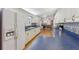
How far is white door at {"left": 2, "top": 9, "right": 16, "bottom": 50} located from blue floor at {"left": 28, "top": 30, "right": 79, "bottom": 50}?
0.38m

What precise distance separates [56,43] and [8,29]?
3.04 feet

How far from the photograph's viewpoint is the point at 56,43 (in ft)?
7.86

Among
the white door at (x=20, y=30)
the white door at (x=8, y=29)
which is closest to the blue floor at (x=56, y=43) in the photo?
the white door at (x=20, y=30)

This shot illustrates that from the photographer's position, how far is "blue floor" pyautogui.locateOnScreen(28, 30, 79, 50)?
2.38m

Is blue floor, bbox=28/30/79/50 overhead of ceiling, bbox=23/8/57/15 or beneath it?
beneath

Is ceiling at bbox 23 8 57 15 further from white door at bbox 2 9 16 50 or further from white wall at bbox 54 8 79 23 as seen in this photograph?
white door at bbox 2 9 16 50

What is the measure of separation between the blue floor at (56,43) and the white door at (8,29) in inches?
14.9

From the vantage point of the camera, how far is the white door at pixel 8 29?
2262 mm

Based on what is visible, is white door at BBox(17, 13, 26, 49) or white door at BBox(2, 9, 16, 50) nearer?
white door at BBox(2, 9, 16, 50)

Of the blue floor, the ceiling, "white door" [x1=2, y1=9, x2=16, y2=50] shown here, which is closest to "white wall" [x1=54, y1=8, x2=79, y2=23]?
the ceiling

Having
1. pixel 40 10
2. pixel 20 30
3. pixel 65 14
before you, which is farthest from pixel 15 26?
pixel 65 14

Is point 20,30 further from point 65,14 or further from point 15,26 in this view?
point 65,14
